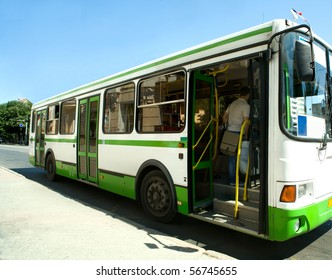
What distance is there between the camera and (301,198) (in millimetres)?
3551

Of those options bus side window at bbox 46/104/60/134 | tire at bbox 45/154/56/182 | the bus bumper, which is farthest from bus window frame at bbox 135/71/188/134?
tire at bbox 45/154/56/182

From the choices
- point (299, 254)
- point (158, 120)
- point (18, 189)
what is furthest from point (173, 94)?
point (18, 189)

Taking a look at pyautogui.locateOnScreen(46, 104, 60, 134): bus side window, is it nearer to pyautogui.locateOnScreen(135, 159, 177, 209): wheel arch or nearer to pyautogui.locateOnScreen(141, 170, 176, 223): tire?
pyautogui.locateOnScreen(135, 159, 177, 209): wheel arch

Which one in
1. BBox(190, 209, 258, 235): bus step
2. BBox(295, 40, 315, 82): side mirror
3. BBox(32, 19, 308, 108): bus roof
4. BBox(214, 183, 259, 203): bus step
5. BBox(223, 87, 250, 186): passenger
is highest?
BBox(32, 19, 308, 108): bus roof

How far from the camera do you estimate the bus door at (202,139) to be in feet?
15.5

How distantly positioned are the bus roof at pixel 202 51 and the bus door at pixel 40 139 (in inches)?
173

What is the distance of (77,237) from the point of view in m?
4.40

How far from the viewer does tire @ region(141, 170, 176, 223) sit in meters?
5.04

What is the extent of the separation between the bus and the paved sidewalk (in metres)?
0.64

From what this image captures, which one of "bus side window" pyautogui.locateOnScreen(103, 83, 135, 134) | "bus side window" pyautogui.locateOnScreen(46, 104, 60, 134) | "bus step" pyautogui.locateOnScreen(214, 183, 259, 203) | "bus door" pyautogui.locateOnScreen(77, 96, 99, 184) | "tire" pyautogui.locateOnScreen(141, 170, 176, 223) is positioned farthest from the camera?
"bus side window" pyautogui.locateOnScreen(46, 104, 60, 134)

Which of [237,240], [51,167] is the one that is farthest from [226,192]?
[51,167]

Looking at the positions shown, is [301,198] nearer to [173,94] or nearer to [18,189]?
[173,94]

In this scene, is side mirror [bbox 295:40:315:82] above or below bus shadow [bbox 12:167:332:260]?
above

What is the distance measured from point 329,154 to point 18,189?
751 cm
